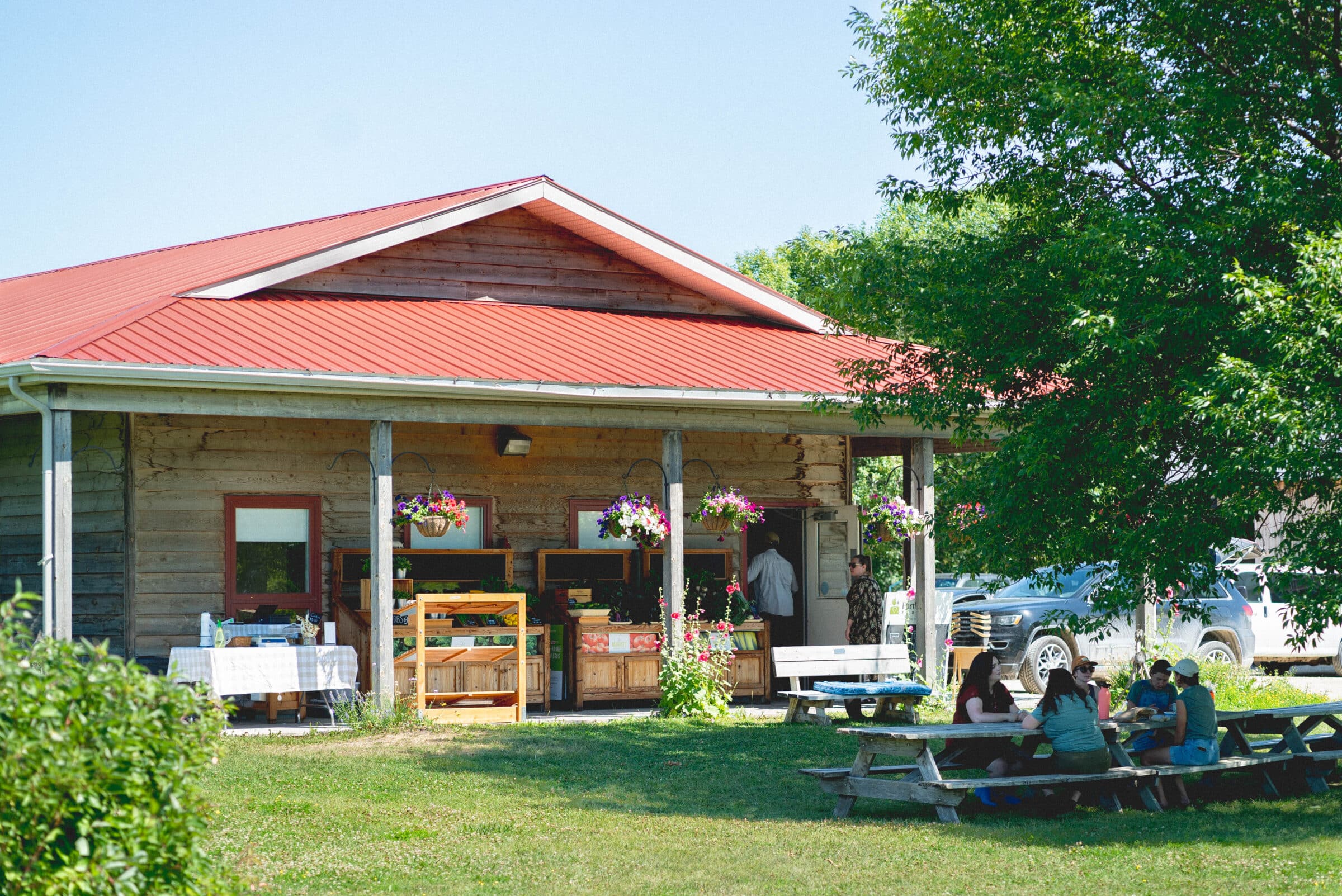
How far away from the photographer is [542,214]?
1684 centimetres

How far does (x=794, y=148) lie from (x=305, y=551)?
97.7 ft

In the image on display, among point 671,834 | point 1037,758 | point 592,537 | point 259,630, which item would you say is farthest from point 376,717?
point 1037,758

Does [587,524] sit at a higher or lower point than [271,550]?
higher

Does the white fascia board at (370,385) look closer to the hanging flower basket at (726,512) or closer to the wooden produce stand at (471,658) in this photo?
the hanging flower basket at (726,512)

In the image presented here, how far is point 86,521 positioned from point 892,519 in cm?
849

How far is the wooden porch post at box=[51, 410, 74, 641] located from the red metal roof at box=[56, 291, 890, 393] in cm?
72

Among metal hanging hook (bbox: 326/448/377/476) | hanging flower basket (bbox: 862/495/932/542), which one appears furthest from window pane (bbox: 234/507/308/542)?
hanging flower basket (bbox: 862/495/932/542)

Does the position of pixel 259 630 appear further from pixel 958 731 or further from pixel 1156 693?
pixel 1156 693

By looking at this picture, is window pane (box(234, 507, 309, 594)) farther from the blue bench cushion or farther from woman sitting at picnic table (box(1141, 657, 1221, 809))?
woman sitting at picnic table (box(1141, 657, 1221, 809))

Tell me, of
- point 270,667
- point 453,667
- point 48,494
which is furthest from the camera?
point 453,667

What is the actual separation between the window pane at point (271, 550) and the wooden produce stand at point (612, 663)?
2.99m

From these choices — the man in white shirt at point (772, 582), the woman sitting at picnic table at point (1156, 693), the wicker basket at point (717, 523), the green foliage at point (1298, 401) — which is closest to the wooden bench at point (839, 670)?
the wicker basket at point (717, 523)

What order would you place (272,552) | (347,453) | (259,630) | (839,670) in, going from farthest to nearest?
(347,453), (272,552), (839,670), (259,630)

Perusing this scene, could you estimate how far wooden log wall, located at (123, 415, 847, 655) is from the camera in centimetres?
1465
